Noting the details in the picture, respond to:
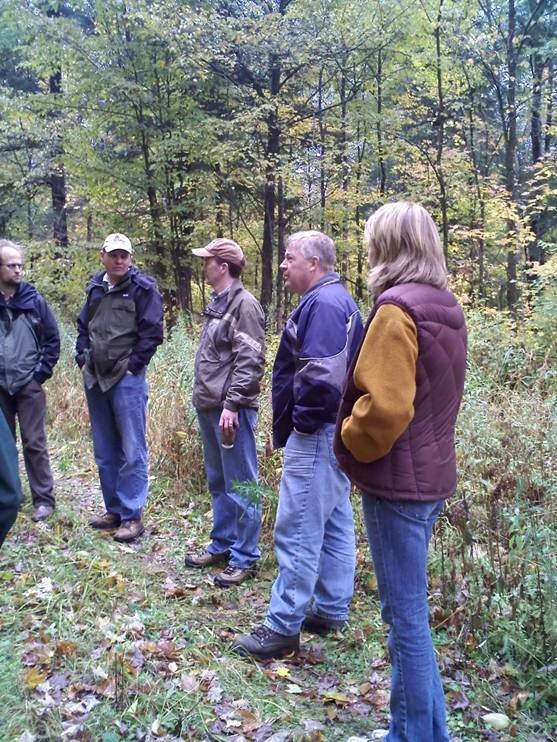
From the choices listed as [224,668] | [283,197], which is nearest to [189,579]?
[224,668]

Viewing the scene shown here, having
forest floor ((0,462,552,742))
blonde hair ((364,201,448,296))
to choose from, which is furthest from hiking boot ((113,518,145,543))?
blonde hair ((364,201,448,296))

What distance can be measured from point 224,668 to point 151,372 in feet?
17.9

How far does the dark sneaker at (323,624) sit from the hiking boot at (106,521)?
203 cm

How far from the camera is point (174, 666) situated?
3096 millimetres

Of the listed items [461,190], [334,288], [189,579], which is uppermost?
[461,190]

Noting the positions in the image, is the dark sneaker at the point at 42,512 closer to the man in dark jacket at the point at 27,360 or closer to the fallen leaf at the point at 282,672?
the man in dark jacket at the point at 27,360

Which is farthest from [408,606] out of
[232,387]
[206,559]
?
[206,559]

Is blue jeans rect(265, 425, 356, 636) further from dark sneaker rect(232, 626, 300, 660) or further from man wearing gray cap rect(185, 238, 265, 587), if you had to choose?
man wearing gray cap rect(185, 238, 265, 587)

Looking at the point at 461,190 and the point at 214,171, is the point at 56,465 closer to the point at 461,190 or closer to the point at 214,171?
the point at 214,171

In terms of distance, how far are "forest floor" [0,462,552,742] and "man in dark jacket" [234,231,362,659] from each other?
0.30 metres

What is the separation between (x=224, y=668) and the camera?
317cm

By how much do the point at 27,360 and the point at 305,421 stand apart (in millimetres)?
2822

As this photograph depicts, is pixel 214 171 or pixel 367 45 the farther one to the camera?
pixel 214 171

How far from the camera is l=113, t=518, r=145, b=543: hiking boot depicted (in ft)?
16.0
